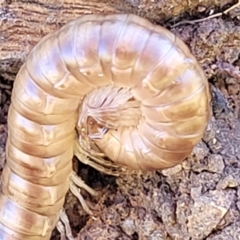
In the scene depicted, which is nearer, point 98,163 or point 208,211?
point 208,211

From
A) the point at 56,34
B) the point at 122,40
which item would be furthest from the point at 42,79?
the point at 122,40

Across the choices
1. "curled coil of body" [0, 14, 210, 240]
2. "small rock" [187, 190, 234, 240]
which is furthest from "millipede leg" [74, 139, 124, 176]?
"small rock" [187, 190, 234, 240]

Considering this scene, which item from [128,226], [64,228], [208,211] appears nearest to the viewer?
[208,211]

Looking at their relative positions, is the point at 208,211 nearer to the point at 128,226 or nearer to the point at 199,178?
the point at 199,178

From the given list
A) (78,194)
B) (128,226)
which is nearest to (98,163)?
(78,194)

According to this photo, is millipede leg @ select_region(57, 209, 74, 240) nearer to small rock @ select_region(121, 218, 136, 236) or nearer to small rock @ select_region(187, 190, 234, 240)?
small rock @ select_region(121, 218, 136, 236)

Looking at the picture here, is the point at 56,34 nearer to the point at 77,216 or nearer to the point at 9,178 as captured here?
the point at 9,178
